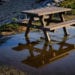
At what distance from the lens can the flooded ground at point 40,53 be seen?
22.3 feet

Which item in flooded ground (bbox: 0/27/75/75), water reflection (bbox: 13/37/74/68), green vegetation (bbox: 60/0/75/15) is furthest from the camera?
green vegetation (bbox: 60/0/75/15)

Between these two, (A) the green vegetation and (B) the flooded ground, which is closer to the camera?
(B) the flooded ground

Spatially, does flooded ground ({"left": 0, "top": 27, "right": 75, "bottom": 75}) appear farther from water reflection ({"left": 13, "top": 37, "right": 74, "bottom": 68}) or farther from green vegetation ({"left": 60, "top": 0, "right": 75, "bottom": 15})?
green vegetation ({"left": 60, "top": 0, "right": 75, "bottom": 15})

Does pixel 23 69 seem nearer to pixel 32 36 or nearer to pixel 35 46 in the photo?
pixel 35 46

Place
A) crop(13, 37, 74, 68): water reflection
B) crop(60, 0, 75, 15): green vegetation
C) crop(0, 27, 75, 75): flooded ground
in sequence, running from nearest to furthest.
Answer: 1. crop(0, 27, 75, 75): flooded ground
2. crop(13, 37, 74, 68): water reflection
3. crop(60, 0, 75, 15): green vegetation

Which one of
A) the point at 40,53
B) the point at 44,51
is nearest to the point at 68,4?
the point at 44,51

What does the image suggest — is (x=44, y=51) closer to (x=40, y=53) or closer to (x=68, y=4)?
(x=40, y=53)

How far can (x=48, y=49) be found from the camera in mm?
8344

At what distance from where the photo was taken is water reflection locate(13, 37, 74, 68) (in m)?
7.34

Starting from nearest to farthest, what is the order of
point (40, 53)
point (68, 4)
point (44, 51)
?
1. point (40, 53)
2. point (44, 51)
3. point (68, 4)

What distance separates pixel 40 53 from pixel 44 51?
0.68ft

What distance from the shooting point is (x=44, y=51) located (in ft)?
26.8

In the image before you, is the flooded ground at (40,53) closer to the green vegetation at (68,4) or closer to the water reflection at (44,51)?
the water reflection at (44,51)

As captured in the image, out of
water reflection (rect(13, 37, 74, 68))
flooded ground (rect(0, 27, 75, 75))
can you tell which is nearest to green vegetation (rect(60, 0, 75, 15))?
flooded ground (rect(0, 27, 75, 75))
